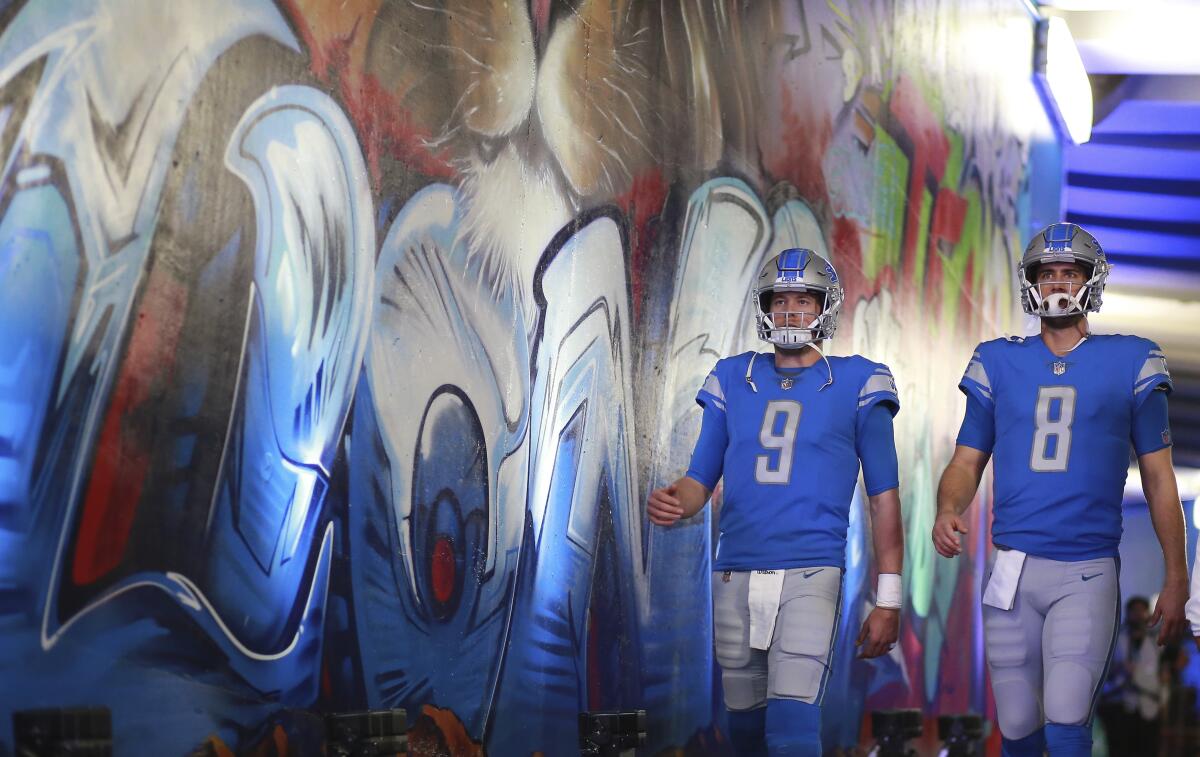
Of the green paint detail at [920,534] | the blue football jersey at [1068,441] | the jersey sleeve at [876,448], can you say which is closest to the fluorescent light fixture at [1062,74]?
the green paint detail at [920,534]

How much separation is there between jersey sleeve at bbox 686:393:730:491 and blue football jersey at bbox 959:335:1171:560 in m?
1.02

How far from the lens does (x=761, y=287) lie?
20.2 ft

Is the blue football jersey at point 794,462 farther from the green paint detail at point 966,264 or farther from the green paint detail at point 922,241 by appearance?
the green paint detail at point 966,264

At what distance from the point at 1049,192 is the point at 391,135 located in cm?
1065

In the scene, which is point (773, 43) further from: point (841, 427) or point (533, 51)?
point (841, 427)

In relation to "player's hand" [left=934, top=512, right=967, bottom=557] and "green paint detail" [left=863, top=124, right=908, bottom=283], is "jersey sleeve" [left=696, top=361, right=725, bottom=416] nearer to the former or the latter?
"player's hand" [left=934, top=512, right=967, bottom=557]

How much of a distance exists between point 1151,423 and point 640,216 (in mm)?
2512

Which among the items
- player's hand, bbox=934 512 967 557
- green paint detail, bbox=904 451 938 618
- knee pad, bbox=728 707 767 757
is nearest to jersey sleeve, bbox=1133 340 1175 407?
player's hand, bbox=934 512 967 557

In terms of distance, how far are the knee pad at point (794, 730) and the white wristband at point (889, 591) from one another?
1.61ft

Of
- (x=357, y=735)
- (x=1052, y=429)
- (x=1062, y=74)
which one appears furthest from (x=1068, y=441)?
(x=1062, y=74)

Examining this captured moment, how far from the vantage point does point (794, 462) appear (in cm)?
591

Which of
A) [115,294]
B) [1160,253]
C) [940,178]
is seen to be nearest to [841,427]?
[115,294]

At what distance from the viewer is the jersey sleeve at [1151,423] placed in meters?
5.75

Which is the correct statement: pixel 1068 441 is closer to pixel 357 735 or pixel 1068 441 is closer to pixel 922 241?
pixel 357 735
